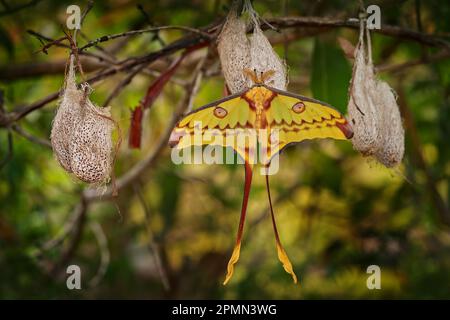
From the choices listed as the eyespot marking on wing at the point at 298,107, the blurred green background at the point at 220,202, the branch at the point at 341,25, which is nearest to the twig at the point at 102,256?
the blurred green background at the point at 220,202

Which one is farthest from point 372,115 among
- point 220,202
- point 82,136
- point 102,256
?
point 220,202

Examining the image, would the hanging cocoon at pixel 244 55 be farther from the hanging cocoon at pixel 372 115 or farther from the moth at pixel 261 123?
the hanging cocoon at pixel 372 115

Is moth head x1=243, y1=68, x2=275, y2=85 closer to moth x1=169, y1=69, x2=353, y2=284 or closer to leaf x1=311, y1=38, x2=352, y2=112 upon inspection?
moth x1=169, y1=69, x2=353, y2=284

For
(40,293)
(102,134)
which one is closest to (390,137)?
(102,134)

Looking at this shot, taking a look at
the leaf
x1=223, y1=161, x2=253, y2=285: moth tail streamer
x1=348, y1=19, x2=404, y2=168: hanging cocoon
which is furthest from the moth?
the leaf

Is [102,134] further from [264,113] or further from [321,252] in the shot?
[321,252]

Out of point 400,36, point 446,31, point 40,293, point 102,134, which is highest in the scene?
point 446,31
